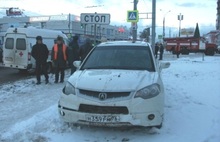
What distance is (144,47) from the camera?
8.39 meters

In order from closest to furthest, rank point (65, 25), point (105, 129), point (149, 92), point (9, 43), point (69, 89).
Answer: point (149, 92), point (69, 89), point (105, 129), point (9, 43), point (65, 25)

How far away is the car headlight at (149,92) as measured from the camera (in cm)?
631

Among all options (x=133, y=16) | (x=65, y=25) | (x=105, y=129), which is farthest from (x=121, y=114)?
(x=65, y=25)

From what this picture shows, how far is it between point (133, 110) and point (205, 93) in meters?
5.53

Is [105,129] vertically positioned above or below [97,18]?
below

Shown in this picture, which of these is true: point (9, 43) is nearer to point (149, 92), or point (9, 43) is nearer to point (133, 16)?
point (133, 16)

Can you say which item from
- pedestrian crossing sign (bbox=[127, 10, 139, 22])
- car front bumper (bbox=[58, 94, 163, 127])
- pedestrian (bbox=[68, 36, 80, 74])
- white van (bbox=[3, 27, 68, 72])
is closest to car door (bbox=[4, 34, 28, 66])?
white van (bbox=[3, 27, 68, 72])

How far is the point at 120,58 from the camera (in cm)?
788

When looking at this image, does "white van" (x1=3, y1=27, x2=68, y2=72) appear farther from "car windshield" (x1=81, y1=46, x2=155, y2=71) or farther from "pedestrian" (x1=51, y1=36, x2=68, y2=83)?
"car windshield" (x1=81, y1=46, x2=155, y2=71)

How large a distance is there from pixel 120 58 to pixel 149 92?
1641mm

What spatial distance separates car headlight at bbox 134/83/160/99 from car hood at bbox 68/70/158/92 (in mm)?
72

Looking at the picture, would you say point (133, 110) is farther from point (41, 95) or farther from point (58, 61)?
point (58, 61)

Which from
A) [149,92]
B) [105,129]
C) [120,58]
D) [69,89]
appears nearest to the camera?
[149,92]

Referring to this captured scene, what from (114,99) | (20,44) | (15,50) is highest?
(20,44)
